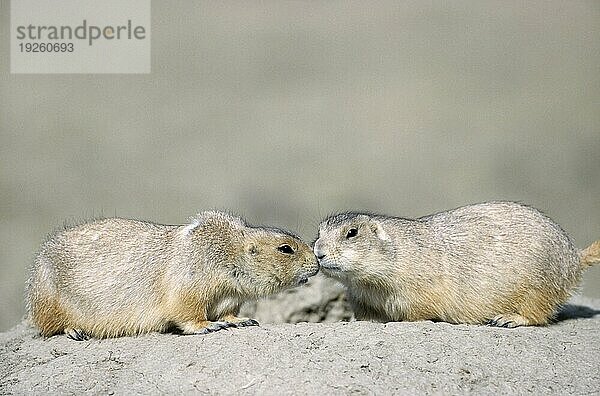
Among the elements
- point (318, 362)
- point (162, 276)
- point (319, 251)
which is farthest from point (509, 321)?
point (162, 276)

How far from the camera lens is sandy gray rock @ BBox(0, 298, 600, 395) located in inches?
273

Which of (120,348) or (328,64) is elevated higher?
(328,64)

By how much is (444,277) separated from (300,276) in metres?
1.30

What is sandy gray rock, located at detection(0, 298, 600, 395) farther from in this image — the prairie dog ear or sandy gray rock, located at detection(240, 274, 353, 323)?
sandy gray rock, located at detection(240, 274, 353, 323)

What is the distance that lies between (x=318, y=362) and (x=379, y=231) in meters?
2.10

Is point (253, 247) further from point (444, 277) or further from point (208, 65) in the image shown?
point (208, 65)

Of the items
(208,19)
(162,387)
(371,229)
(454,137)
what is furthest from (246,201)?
(162,387)

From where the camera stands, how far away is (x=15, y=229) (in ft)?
61.3

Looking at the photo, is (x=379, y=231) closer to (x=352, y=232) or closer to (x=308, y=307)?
(x=352, y=232)

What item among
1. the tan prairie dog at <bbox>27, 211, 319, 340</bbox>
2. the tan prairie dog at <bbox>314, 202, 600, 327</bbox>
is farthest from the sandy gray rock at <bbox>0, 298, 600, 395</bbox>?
the tan prairie dog at <bbox>314, 202, 600, 327</bbox>

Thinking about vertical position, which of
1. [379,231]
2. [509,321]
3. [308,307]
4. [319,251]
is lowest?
[308,307]

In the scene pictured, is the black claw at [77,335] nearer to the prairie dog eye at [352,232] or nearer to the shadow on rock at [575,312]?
the prairie dog eye at [352,232]

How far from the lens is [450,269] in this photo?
29.0ft

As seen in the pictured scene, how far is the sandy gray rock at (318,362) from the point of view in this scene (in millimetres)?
6945
